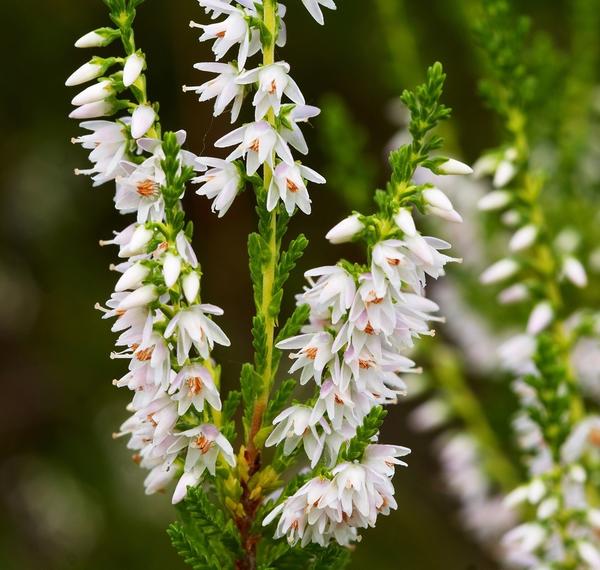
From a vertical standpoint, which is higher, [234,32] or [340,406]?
[234,32]

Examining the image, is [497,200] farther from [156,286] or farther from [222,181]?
[156,286]

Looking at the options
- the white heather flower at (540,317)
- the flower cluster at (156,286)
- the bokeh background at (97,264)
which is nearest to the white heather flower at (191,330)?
the flower cluster at (156,286)

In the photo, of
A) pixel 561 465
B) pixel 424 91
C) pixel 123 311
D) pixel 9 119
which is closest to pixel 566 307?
pixel 561 465

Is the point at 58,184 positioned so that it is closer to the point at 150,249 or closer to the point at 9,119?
the point at 9,119

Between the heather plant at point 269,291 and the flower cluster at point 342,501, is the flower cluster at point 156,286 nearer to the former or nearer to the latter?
the heather plant at point 269,291

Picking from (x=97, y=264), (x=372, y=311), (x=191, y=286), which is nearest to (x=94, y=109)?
(x=191, y=286)

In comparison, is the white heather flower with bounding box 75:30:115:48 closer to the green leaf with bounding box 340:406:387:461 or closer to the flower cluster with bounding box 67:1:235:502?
the flower cluster with bounding box 67:1:235:502
